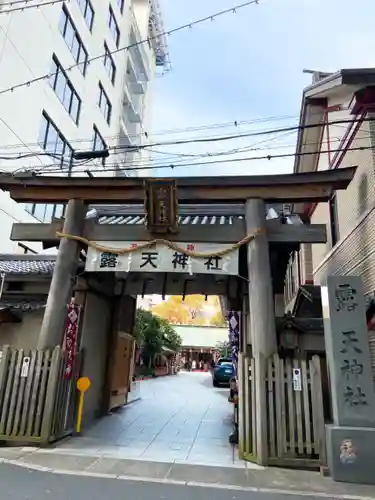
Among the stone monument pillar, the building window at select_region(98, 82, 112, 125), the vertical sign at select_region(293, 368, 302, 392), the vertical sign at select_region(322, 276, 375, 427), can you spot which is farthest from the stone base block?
the building window at select_region(98, 82, 112, 125)

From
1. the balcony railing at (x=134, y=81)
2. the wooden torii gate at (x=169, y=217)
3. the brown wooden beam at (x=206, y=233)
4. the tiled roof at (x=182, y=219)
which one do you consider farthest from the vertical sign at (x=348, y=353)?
the balcony railing at (x=134, y=81)

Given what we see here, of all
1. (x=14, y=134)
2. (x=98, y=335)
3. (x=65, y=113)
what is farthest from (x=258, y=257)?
(x=65, y=113)

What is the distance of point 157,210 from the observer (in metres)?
8.13

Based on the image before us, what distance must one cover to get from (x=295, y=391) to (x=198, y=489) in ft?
8.01

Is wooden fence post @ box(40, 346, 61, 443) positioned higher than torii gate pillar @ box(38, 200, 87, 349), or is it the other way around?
torii gate pillar @ box(38, 200, 87, 349)

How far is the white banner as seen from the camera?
8047 mm

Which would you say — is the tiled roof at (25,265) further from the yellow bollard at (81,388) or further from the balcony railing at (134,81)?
the balcony railing at (134,81)

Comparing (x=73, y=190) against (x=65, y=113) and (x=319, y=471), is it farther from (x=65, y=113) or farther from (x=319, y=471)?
(x=65, y=113)

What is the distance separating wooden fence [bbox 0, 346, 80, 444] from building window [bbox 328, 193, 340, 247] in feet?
27.9

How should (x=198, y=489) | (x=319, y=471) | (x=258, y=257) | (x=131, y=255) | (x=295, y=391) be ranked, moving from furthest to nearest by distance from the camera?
(x=131, y=255) → (x=258, y=257) → (x=295, y=391) → (x=319, y=471) → (x=198, y=489)

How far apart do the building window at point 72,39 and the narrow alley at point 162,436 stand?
17.8 meters

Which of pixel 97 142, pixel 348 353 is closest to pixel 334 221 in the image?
pixel 348 353

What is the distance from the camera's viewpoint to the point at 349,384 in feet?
19.6

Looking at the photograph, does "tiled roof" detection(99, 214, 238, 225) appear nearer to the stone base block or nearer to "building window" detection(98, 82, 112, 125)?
the stone base block
